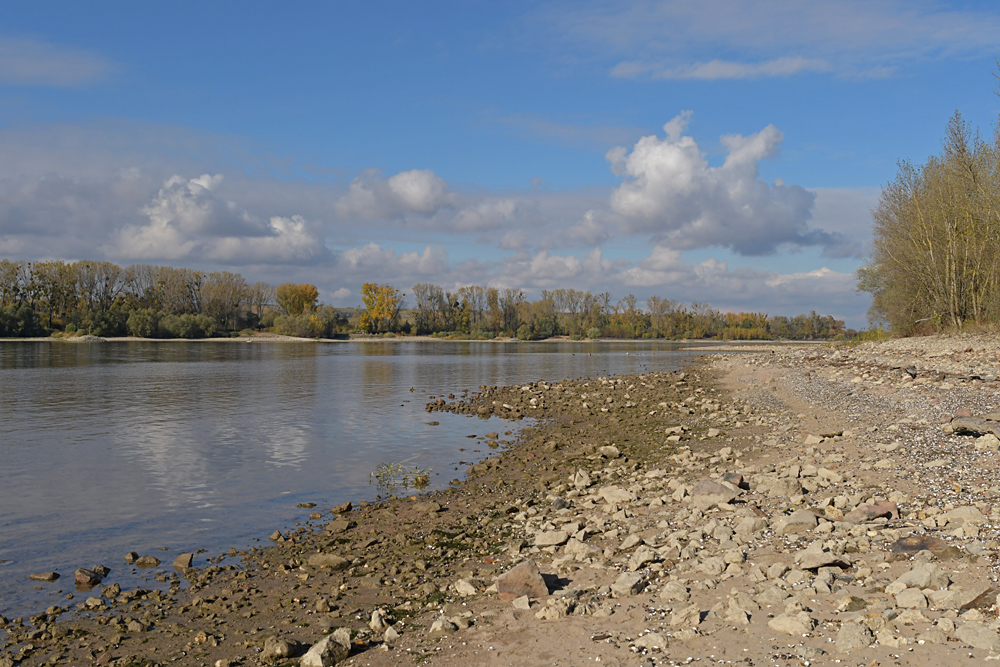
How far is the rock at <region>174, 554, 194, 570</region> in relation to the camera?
8932mm

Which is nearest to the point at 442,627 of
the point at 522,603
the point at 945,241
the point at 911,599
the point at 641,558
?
the point at 522,603

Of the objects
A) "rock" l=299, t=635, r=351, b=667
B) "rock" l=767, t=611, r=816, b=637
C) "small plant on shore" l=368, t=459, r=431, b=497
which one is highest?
"rock" l=767, t=611, r=816, b=637

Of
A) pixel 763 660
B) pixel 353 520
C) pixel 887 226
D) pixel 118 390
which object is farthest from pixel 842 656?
pixel 887 226

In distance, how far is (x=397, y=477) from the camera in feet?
47.3

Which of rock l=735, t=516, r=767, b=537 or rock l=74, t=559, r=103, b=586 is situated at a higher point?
rock l=735, t=516, r=767, b=537

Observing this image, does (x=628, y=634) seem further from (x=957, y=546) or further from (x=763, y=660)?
(x=957, y=546)

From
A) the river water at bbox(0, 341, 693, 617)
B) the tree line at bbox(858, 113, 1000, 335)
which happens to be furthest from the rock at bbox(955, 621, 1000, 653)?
the tree line at bbox(858, 113, 1000, 335)

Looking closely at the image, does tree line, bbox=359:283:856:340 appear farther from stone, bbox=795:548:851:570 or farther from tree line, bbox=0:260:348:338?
stone, bbox=795:548:851:570

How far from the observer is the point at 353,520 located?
1092 cm

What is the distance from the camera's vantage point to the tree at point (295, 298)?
14512 cm

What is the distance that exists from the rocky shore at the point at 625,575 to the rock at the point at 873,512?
0.02m

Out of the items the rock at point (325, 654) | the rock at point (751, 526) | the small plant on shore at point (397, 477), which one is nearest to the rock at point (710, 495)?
the rock at point (751, 526)

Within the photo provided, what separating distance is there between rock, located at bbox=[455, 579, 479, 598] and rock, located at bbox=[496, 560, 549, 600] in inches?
15.0

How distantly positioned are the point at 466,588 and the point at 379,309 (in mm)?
142283
